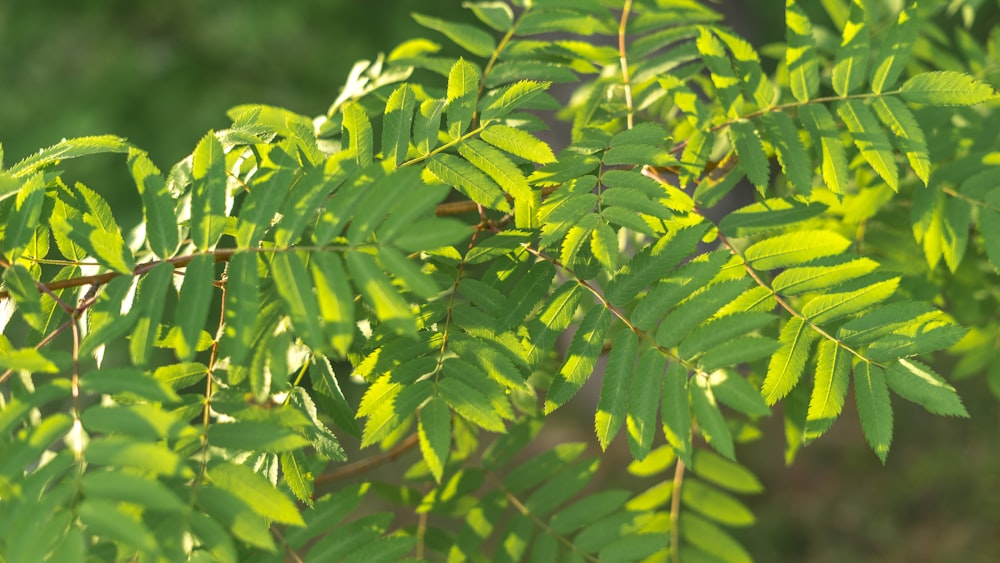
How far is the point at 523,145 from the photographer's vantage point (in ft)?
4.15

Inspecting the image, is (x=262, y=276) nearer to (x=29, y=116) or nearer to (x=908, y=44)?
(x=908, y=44)

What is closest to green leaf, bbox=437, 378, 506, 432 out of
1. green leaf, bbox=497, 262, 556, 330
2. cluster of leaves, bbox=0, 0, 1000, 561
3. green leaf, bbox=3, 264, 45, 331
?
cluster of leaves, bbox=0, 0, 1000, 561

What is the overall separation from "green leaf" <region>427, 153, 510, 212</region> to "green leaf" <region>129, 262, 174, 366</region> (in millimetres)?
382

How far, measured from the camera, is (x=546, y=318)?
128cm

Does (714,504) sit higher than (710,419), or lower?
lower

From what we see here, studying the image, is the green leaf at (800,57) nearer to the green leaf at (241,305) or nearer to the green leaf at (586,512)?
the green leaf at (586,512)

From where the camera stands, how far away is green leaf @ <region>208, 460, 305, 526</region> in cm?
103

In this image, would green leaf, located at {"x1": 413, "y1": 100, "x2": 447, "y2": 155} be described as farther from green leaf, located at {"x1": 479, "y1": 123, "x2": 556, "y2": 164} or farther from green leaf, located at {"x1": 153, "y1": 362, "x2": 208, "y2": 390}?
green leaf, located at {"x1": 153, "y1": 362, "x2": 208, "y2": 390}

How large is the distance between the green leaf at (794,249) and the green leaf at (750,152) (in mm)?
86

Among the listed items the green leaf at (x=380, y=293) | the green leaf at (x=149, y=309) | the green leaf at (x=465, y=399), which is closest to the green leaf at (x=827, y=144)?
the green leaf at (x=465, y=399)

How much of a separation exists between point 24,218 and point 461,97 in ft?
1.99

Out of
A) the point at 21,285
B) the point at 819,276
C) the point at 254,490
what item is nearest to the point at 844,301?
the point at 819,276

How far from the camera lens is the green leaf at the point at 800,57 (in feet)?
4.77

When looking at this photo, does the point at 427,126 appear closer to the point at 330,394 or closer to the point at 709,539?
the point at 330,394
